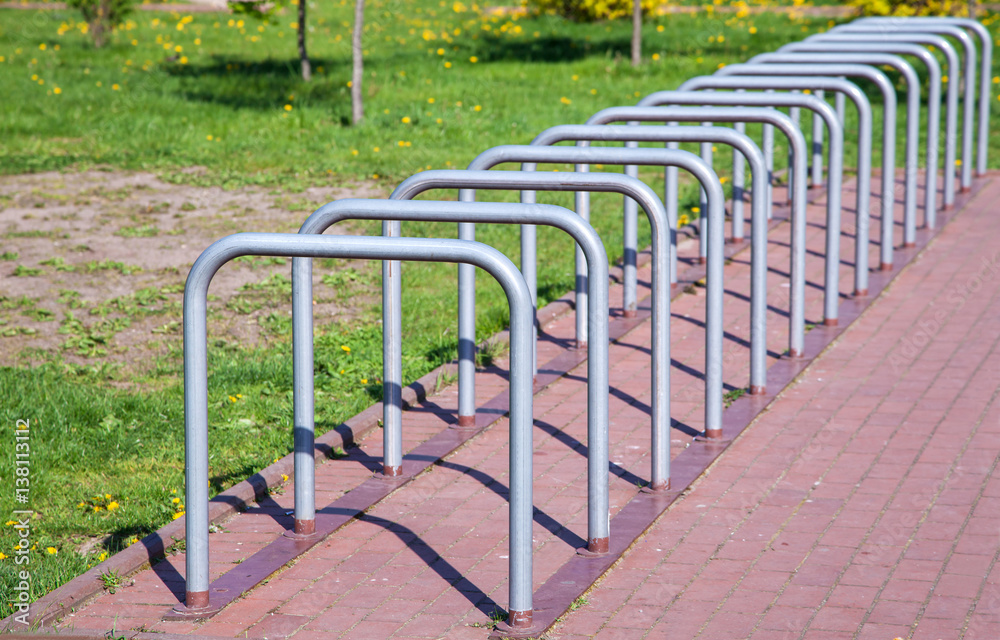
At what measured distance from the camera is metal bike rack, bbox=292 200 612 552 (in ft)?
12.6

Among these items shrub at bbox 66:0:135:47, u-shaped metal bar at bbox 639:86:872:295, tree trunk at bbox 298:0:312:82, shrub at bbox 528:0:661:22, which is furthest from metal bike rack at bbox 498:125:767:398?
shrub at bbox 66:0:135:47

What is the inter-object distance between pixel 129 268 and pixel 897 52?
5163 mm

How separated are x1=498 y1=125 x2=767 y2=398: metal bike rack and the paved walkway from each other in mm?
355

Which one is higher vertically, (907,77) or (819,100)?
(907,77)

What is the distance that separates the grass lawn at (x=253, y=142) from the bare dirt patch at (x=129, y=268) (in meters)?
0.05

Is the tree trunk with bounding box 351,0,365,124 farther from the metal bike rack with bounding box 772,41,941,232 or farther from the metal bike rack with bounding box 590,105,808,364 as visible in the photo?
the metal bike rack with bounding box 590,105,808,364

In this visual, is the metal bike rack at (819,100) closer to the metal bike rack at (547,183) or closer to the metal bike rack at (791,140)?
the metal bike rack at (791,140)

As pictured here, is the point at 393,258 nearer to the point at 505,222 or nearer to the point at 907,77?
the point at 505,222

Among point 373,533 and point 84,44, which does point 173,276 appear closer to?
point 373,533

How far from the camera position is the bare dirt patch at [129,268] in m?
6.80

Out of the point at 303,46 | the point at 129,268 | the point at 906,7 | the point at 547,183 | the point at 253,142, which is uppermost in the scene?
the point at 906,7

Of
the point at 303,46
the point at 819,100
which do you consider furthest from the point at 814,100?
the point at 303,46

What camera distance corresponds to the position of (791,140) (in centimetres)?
595

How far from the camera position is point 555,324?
6941mm
